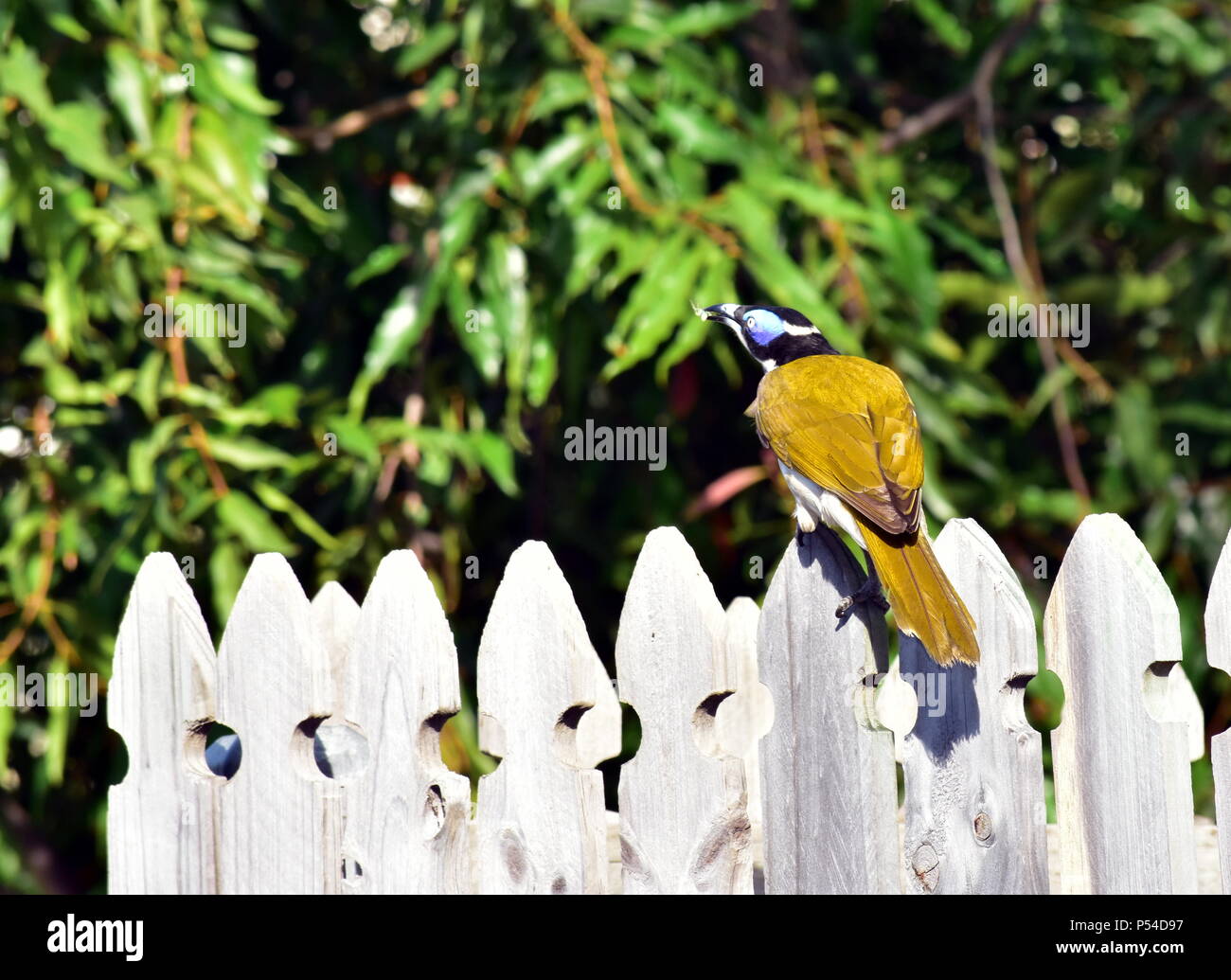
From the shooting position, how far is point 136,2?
151 inches

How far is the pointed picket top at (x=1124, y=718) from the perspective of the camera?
92.8 inches

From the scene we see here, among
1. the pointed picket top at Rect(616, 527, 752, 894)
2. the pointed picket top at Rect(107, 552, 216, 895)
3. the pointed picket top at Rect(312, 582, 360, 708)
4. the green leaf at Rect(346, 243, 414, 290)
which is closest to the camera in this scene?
the pointed picket top at Rect(616, 527, 752, 894)

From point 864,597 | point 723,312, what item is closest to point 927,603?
point 864,597

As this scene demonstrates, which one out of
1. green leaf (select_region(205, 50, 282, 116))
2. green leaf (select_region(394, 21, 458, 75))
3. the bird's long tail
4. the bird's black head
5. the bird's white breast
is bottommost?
the bird's long tail

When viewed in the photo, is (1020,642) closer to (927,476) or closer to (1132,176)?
(927,476)

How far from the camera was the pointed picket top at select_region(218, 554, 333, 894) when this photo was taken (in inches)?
97.7

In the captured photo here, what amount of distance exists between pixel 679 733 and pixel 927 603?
475 millimetres

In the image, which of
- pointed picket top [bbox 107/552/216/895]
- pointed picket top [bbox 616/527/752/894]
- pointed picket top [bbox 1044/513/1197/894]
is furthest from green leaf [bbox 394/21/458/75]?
pointed picket top [bbox 1044/513/1197/894]

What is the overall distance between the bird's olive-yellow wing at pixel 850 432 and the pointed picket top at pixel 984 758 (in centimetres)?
21

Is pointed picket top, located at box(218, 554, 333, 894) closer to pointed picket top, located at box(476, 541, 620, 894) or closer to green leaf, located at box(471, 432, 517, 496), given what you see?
pointed picket top, located at box(476, 541, 620, 894)

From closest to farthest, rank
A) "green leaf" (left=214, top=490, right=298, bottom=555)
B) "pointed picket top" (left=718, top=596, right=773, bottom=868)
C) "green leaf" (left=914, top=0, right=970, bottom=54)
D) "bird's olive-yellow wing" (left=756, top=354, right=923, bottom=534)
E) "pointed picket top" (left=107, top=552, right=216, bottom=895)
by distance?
"pointed picket top" (left=107, top=552, right=216, bottom=895)
"bird's olive-yellow wing" (left=756, top=354, right=923, bottom=534)
"pointed picket top" (left=718, top=596, right=773, bottom=868)
"green leaf" (left=214, top=490, right=298, bottom=555)
"green leaf" (left=914, top=0, right=970, bottom=54)

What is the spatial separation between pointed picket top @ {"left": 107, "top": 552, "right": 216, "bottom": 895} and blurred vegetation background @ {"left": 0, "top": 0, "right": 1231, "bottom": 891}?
1.03m

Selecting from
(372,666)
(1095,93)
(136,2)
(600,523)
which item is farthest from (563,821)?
(1095,93)

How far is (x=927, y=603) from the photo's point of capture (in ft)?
7.68
